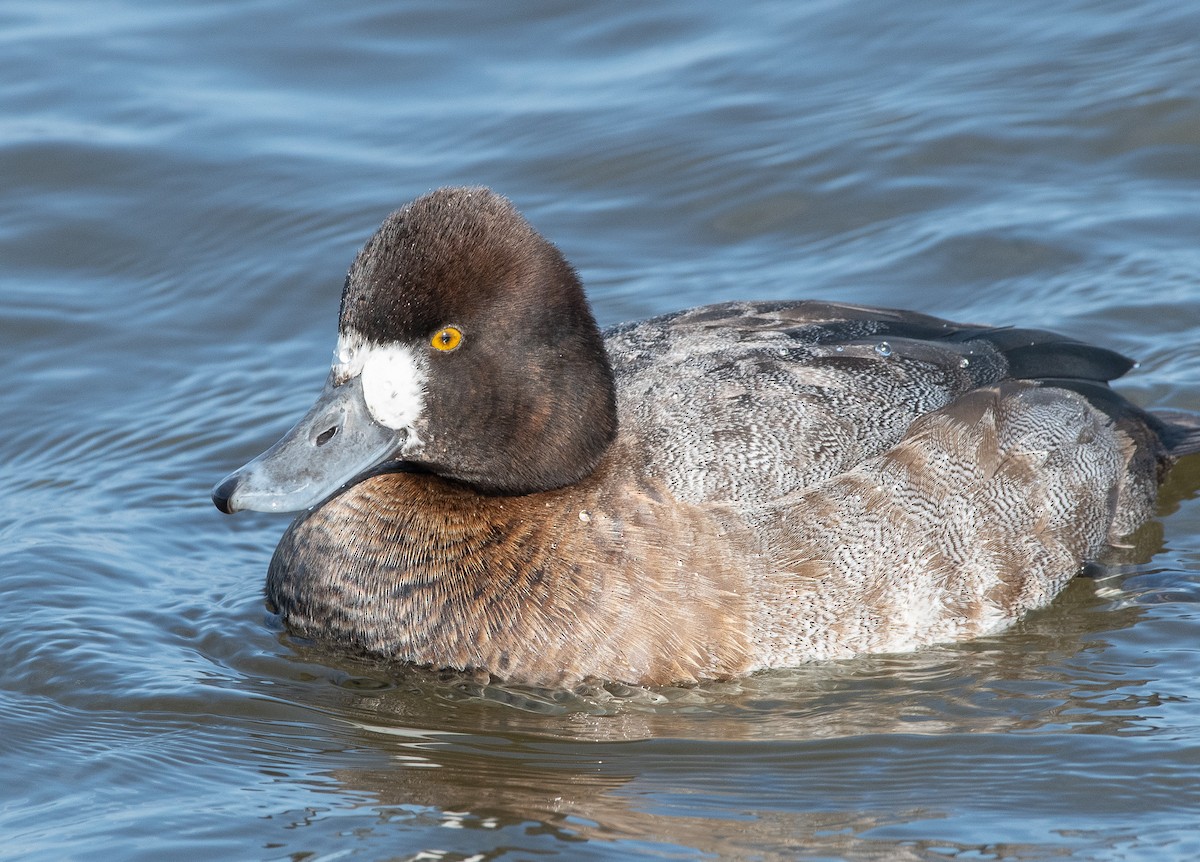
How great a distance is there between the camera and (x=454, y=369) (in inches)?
228

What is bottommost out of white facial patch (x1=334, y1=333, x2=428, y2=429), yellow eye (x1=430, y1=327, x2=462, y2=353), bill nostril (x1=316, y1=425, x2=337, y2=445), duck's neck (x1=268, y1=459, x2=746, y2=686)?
duck's neck (x1=268, y1=459, x2=746, y2=686)

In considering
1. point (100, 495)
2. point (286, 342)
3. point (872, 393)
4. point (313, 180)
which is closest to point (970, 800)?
point (872, 393)

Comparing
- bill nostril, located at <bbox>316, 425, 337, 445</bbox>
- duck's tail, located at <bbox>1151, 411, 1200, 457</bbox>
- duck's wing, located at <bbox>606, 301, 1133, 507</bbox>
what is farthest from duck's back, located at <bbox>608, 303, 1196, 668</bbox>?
bill nostril, located at <bbox>316, 425, 337, 445</bbox>

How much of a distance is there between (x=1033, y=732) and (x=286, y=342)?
15.6 feet

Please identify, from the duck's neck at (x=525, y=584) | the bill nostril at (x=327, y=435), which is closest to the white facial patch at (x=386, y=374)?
the bill nostril at (x=327, y=435)

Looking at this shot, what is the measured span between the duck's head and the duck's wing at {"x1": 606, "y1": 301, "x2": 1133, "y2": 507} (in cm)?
34

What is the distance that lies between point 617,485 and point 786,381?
750 millimetres

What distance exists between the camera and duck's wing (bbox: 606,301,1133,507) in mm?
6090

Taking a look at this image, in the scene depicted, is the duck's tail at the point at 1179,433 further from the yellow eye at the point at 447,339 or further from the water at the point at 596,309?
the yellow eye at the point at 447,339

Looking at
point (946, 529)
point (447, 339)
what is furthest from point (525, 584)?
point (946, 529)

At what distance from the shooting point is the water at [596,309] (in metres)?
5.38

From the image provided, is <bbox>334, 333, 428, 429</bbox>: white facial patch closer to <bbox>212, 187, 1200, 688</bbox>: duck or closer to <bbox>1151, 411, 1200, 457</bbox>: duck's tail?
<bbox>212, 187, 1200, 688</bbox>: duck

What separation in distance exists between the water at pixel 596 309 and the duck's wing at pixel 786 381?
0.77m

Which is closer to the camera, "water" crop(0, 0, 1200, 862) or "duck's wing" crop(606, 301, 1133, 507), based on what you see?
"water" crop(0, 0, 1200, 862)
